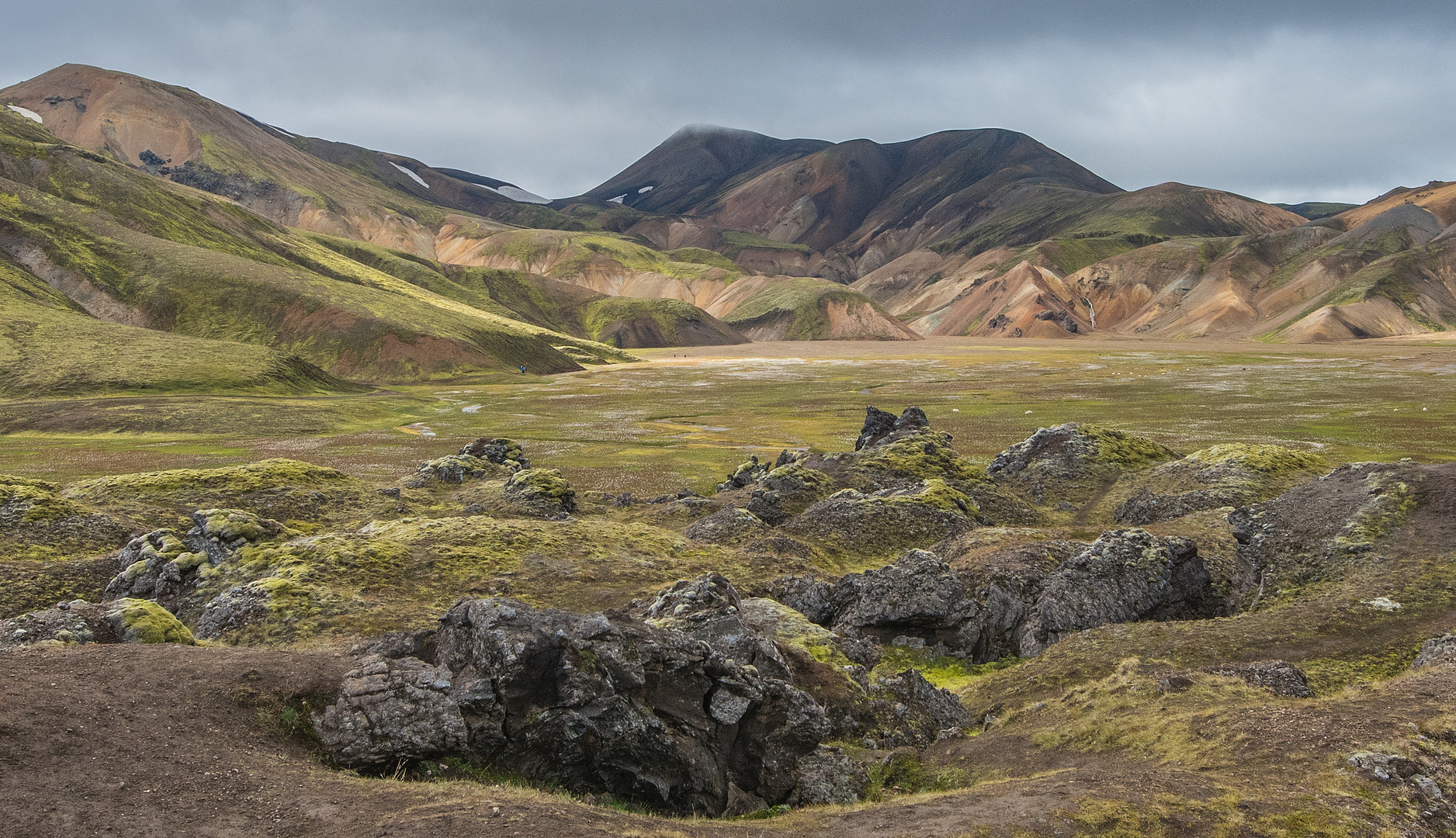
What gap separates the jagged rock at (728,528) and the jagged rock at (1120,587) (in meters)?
12.1

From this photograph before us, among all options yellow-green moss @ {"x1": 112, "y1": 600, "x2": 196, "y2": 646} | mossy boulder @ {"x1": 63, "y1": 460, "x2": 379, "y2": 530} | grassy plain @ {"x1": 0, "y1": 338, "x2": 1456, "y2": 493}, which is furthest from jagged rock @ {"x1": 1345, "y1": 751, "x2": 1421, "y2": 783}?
grassy plain @ {"x1": 0, "y1": 338, "x2": 1456, "y2": 493}

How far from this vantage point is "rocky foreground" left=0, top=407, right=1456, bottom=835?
15969 mm

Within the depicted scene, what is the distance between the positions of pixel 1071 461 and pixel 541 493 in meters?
27.8

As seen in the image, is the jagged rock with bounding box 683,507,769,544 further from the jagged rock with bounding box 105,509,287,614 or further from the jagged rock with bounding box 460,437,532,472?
the jagged rock with bounding box 460,437,532,472

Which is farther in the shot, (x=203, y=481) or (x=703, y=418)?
(x=703, y=418)

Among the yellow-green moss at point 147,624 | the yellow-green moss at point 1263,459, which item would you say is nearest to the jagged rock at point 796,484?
the yellow-green moss at point 1263,459

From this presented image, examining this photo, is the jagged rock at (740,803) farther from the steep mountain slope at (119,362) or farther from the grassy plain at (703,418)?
the steep mountain slope at (119,362)

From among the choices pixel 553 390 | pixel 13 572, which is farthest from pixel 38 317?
pixel 13 572

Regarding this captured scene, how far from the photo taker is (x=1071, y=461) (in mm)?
44031

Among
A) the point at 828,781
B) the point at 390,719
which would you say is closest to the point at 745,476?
the point at 828,781

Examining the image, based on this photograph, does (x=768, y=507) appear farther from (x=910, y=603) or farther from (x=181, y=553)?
(x=181, y=553)

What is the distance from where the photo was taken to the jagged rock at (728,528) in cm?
3359

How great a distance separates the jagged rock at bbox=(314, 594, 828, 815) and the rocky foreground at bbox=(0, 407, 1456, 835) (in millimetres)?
59

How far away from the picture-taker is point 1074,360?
19200 cm
